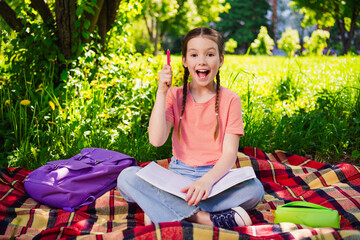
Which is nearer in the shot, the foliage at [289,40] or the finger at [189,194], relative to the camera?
the finger at [189,194]

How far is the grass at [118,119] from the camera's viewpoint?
10.3 feet

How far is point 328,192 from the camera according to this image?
2.45 meters

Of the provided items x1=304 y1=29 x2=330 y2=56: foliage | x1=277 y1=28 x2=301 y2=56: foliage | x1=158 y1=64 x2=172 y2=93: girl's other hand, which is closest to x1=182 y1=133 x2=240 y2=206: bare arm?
x1=158 y1=64 x2=172 y2=93: girl's other hand

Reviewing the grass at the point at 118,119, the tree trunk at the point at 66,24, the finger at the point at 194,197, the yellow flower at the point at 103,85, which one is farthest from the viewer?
the tree trunk at the point at 66,24

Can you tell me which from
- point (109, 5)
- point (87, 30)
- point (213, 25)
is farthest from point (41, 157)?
point (213, 25)

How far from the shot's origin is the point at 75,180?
242 centimetres

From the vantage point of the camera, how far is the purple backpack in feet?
7.73

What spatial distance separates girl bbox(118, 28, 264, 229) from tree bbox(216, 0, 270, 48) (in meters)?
20.7

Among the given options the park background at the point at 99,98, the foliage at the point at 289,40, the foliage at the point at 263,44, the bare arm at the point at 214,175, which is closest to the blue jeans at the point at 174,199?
the bare arm at the point at 214,175

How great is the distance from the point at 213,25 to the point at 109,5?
68.3ft

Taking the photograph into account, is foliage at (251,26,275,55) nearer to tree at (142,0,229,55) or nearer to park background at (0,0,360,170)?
tree at (142,0,229,55)

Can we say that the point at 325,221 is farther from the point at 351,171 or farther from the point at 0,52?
the point at 0,52

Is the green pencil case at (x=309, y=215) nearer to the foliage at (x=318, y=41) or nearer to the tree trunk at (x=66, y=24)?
the tree trunk at (x=66, y=24)

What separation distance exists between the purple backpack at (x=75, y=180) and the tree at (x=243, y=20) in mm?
20551
